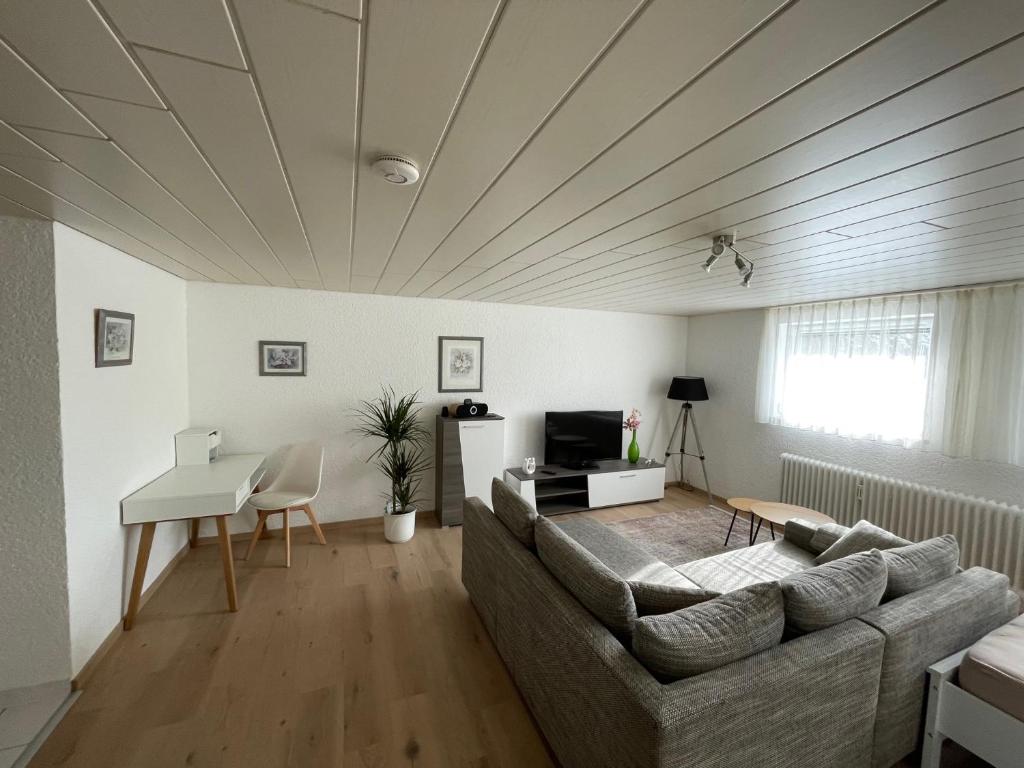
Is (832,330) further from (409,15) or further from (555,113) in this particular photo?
(409,15)

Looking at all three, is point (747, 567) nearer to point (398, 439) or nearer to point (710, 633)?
point (710, 633)

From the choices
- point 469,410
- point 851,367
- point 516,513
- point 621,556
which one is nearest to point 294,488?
point 469,410

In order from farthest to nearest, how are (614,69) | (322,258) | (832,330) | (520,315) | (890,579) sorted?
(520,315), (832,330), (322,258), (890,579), (614,69)

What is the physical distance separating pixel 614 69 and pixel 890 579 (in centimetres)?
221

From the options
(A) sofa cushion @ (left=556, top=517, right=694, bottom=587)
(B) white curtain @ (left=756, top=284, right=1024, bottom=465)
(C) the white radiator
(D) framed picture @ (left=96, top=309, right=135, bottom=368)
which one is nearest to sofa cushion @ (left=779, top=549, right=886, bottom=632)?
(A) sofa cushion @ (left=556, top=517, right=694, bottom=587)

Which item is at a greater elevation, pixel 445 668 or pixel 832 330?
pixel 832 330

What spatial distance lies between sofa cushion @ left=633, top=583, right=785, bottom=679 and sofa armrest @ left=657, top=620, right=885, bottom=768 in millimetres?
31

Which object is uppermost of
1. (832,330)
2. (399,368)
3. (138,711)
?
(832,330)

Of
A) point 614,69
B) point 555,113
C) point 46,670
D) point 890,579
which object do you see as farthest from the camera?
point 46,670

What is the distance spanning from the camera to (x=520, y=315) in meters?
4.31

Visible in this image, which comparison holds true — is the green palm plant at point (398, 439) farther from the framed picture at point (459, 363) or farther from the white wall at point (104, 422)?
the white wall at point (104, 422)

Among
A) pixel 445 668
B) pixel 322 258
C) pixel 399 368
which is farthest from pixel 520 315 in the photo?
pixel 445 668

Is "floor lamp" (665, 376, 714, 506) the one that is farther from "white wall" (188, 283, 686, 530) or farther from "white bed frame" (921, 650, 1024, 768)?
"white bed frame" (921, 650, 1024, 768)

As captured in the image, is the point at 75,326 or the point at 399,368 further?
the point at 399,368
